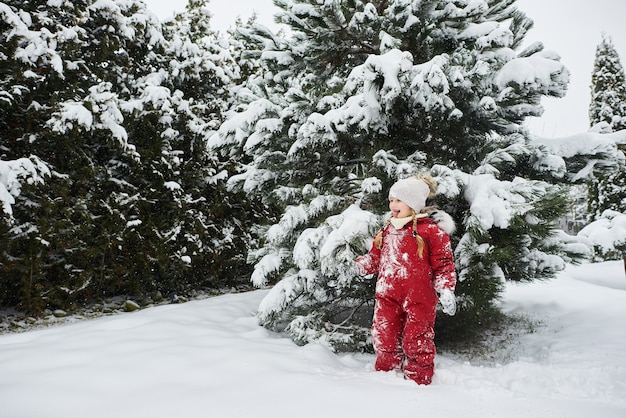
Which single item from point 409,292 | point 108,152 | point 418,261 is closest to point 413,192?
point 418,261

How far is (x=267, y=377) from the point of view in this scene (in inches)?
81.3

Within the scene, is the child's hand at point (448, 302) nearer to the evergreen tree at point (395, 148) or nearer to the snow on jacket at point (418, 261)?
the snow on jacket at point (418, 261)

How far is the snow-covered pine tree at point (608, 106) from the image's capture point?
11242 millimetres

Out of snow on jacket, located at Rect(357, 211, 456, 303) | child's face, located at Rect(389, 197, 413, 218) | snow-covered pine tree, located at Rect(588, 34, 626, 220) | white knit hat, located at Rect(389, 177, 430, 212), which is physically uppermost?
snow-covered pine tree, located at Rect(588, 34, 626, 220)

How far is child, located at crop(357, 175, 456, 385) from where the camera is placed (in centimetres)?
244

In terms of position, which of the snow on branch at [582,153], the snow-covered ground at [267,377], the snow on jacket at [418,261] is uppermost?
the snow on branch at [582,153]

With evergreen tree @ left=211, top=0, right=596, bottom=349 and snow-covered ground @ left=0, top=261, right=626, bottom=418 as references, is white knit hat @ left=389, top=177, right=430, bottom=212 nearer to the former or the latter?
evergreen tree @ left=211, top=0, right=596, bottom=349

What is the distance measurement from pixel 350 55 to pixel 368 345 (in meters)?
2.99

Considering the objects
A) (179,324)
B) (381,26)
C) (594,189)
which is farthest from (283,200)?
(594,189)

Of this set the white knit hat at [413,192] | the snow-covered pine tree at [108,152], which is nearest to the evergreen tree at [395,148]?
the white knit hat at [413,192]

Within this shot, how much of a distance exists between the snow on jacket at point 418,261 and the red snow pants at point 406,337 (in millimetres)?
82

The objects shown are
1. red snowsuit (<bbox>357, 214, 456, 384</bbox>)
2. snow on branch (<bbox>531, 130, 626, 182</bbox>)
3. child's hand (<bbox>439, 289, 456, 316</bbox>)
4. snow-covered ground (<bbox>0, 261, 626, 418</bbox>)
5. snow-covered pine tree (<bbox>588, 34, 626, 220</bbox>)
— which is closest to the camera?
snow-covered ground (<bbox>0, 261, 626, 418</bbox>)

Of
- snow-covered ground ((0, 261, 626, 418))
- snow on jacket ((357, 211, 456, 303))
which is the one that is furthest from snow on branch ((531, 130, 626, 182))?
snow-covered ground ((0, 261, 626, 418))

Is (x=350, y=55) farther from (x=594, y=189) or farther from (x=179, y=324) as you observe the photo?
(x=594, y=189)
